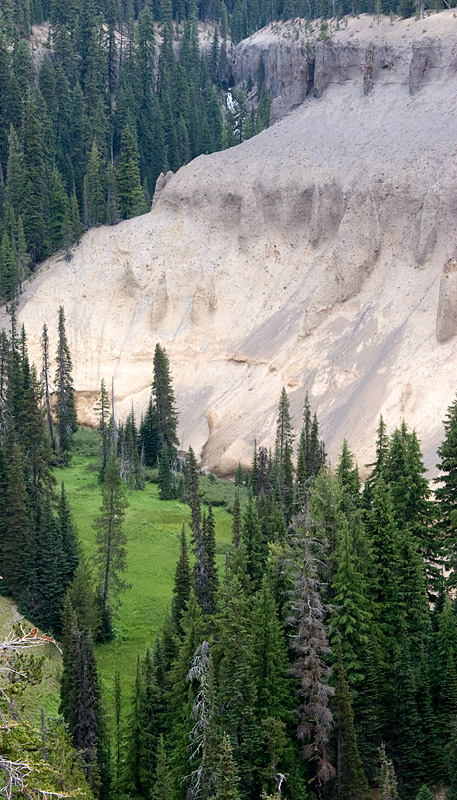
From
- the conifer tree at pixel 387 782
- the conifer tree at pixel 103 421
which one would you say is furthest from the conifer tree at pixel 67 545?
the conifer tree at pixel 387 782

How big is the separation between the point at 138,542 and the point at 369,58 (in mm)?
53408

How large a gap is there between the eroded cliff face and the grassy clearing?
721 centimetres

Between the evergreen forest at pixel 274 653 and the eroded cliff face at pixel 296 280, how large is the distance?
22.8 meters

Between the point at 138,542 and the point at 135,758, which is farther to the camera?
the point at 138,542

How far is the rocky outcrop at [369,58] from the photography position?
87438mm

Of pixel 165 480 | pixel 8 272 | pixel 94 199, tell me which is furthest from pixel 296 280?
pixel 8 272

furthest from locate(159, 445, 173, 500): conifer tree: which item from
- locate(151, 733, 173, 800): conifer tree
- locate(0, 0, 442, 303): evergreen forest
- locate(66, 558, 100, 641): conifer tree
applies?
locate(151, 733, 173, 800): conifer tree

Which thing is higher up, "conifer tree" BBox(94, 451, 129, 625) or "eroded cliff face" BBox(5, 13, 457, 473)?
"eroded cliff face" BBox(5, 13, 457, 473)

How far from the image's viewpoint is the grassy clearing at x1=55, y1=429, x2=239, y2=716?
47.7 m

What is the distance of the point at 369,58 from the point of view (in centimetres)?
9106

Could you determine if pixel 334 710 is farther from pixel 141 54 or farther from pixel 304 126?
pixel 141 54

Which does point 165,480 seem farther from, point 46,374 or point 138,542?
point 46,374

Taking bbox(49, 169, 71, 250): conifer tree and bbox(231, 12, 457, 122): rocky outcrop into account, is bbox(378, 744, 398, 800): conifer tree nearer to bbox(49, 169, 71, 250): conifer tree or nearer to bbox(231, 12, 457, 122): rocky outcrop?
bbox(231, 12, 457, 122): rocky outcrop

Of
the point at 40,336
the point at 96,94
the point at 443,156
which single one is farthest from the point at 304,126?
the point at 96,94
